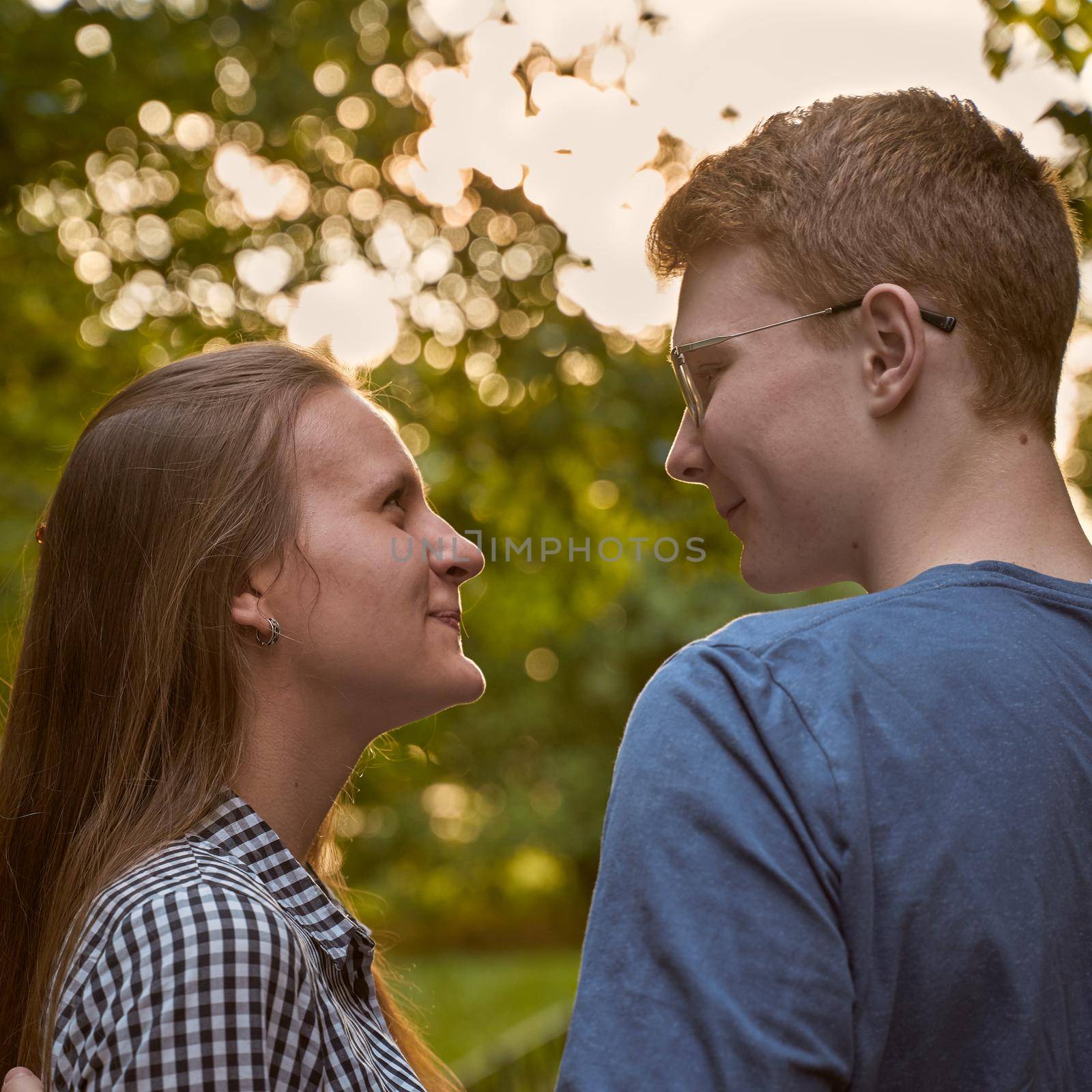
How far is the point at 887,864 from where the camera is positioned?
1059mm

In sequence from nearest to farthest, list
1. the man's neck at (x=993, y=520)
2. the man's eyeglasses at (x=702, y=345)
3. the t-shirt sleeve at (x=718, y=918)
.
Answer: the t-shirt sleeve at (x=718, y=918), the man's neck at (x=993, y=520), the man's eyeglasses at (x=702, y=345)

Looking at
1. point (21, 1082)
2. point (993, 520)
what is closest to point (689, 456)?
point (993, 520)

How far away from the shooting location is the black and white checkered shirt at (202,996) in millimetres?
1440

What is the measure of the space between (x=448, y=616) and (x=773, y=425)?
36.4 inches

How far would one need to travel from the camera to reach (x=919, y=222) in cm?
146

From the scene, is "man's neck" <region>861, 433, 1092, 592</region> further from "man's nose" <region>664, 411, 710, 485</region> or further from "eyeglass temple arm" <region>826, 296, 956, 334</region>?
"man's nose" <region>664, 411, 710, 485</region>

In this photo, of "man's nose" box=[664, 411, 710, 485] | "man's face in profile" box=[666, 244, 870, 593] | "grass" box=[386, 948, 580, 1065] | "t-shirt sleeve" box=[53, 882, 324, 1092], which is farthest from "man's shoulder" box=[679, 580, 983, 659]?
"grass" box=[386, 948, 580, 1065]

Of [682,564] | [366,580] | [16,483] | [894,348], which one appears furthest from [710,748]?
[16,483]

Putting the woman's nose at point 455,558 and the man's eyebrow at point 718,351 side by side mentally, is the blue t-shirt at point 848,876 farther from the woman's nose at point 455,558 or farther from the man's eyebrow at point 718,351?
the woman's nose at point 455,558

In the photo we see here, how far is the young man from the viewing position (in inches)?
40.8

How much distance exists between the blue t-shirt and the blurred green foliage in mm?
2817

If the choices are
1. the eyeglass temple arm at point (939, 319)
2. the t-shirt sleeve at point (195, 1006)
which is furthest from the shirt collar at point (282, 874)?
the eyeglass temple arm at point (939, 319)

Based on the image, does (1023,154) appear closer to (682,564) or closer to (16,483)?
(682,564)

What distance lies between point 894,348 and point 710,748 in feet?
1.95
